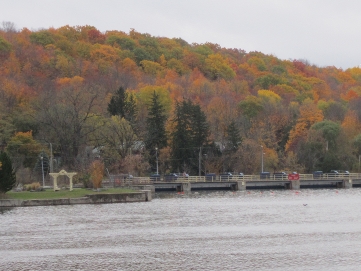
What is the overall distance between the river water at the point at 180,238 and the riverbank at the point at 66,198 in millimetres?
2296

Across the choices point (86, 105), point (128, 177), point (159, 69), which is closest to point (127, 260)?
point (128, 177)

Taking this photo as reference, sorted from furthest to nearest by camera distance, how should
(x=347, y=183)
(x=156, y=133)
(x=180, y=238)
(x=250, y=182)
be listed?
(x=156, y=133) < (x=347, y=183) < (x=250, y=182) < (x=180, y=238)

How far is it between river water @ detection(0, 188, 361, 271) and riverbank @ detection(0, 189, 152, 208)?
7.53 feet

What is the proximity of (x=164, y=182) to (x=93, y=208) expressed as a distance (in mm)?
34335

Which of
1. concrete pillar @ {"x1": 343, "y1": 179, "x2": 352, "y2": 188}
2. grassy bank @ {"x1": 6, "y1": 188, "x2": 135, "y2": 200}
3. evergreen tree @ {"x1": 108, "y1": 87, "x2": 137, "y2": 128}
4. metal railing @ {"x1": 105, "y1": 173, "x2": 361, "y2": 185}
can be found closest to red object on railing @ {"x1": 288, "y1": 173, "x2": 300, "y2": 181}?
metal railing @ {"x1": 105, "y1": 173, "x2": 361, "y2": 185}

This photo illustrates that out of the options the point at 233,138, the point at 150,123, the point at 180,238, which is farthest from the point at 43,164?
the point at 180,238

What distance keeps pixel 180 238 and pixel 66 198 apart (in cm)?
2637

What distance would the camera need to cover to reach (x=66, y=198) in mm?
66062

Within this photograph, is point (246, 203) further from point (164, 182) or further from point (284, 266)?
point (284, 266)

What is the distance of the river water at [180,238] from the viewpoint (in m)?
33.4

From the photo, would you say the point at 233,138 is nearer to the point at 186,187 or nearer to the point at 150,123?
the point at 150,123

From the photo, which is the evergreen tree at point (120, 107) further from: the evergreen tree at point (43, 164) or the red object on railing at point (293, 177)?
the red object on railing at point (293, 177)

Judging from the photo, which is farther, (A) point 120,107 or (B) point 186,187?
(A) point 120,107

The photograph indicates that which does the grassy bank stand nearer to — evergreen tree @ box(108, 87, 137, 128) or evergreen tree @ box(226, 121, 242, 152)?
evergreen tree @ box(226, 121, 242, 152)
